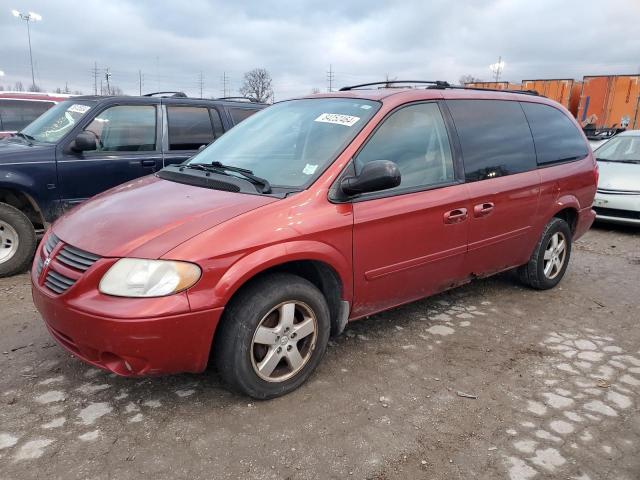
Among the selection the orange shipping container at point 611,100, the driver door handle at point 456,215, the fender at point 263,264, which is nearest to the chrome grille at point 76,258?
the fender at point 263,264

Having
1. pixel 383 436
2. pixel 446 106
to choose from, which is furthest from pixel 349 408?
pixel 446 106

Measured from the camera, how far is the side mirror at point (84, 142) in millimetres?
5020

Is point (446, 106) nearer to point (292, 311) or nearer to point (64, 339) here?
point (292, 311)

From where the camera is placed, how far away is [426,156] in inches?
137

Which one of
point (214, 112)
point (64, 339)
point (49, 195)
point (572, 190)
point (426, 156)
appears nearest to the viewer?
point (64, 339)

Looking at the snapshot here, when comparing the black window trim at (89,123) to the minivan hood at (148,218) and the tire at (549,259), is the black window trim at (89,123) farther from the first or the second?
the tire at (549,259)

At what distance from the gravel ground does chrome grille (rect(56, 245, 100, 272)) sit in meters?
0.80

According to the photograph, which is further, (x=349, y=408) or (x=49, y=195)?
(x=49, y=195)

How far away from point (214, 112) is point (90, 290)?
4.14 m

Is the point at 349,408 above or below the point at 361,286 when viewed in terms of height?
below

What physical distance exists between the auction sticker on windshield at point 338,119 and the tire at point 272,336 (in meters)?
1.11

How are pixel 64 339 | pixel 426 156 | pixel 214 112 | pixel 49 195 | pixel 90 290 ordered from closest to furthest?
pixel 90 290, pixel 64 339, pixel 426 156, pixel 49 195, pixel 214 112

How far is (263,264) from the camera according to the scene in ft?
8.56

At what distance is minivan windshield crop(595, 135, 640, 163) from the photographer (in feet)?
26.5
